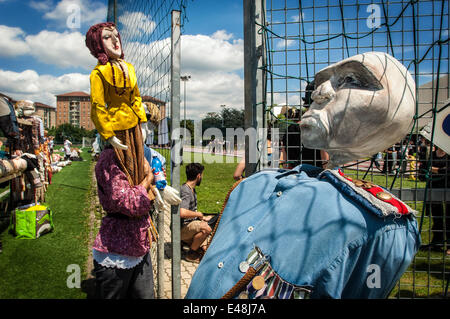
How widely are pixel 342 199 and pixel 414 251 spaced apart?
0.27 metres

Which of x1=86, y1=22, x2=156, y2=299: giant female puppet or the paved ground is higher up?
x1=86, y1=22, x2=156, y2=299: giant female puppet

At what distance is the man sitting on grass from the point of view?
3.99 meters

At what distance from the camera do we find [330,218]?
0.82 meters

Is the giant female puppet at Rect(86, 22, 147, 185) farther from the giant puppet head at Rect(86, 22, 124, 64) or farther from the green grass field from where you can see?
the green grass field

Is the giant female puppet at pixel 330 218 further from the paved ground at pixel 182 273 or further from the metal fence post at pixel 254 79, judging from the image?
the paved ground at pixel 182 273

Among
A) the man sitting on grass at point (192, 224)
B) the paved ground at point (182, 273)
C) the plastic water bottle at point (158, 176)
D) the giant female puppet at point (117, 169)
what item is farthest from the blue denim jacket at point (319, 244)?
the man sitting on grass at point (192, 224)

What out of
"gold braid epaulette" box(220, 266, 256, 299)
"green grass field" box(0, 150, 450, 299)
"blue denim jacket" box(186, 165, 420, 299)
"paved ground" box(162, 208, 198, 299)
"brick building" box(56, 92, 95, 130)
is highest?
"brick building" box(56, 92, 95, 130)

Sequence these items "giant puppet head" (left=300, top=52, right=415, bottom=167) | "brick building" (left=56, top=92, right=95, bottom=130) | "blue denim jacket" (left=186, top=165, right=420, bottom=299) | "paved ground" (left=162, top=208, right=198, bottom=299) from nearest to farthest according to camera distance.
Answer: "blue denim jacket" (left=186, top=165, right=420, bottom=299) < "giant puppet head" (left=300, top=52, right=415, bottom=167) < "paved ground" (left=162, top=208, right=198, bottom=299) < "brick building" (left=56, top=92, right=95, bottom=130)

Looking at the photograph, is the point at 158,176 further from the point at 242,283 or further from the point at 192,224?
the point at 192,224

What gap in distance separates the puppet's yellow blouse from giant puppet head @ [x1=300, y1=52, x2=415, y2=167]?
3.55ft

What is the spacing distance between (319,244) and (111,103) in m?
1.40

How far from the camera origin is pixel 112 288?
1757mm

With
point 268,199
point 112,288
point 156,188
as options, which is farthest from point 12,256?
point 268,199

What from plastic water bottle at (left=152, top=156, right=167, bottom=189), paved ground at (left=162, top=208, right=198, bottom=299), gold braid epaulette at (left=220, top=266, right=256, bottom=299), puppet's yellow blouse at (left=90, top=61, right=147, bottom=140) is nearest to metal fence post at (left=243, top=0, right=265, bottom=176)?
plastic water bottle at (left=152, top=156, right=167, bottom=189)
